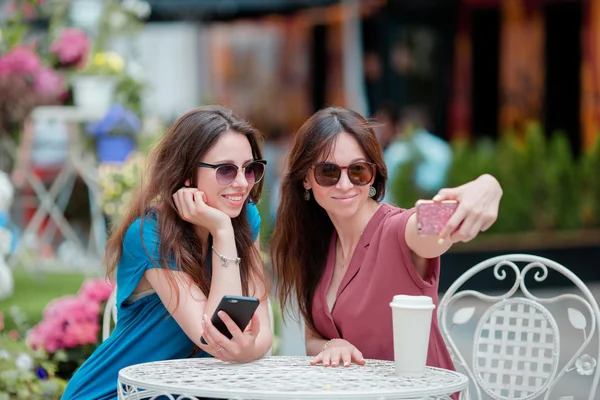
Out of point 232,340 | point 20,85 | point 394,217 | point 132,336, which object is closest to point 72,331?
point 132,336

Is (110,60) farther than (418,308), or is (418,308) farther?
(110,60)

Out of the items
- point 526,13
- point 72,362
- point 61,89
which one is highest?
point 526,13

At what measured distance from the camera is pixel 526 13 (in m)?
11.8

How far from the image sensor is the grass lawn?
536cm

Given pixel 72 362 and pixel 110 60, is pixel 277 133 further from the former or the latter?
pixel 72 362

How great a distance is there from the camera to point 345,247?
2.97 m

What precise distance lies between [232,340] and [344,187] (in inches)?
21.4

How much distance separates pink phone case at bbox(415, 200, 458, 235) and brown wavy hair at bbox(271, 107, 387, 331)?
543 mm

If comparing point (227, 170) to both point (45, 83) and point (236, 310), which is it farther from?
point (45, 83)

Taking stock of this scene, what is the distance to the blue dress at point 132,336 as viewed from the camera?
2.78 metres

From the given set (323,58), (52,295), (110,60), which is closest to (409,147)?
(110,60)

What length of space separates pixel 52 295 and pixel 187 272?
11.9 ft

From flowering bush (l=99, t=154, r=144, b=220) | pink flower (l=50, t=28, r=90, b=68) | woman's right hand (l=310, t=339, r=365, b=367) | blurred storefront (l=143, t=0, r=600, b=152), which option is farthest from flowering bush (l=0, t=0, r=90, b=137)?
woman's right hand (l=310, t=339, r=365, b=367)

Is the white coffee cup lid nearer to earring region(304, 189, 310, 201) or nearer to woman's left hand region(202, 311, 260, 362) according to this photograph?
woman's left hand region(202, 311, 260, 362)
